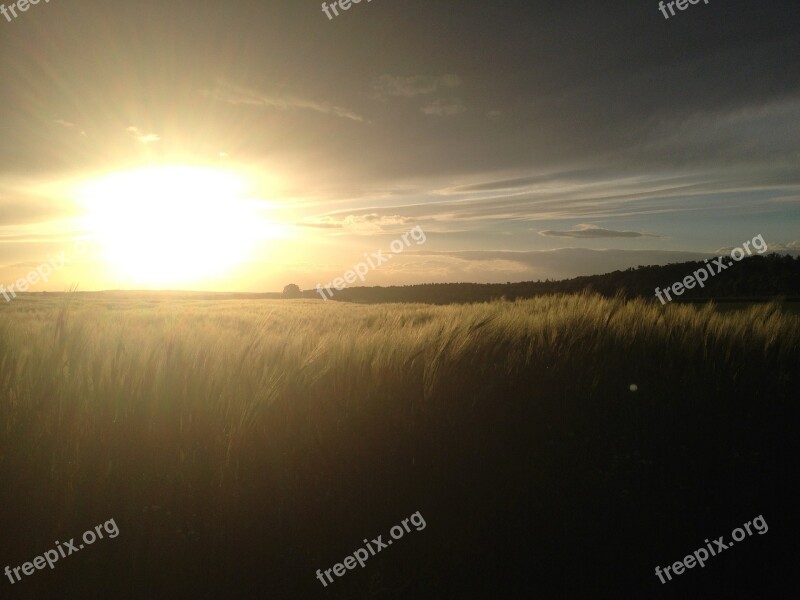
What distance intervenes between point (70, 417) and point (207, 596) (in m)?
1.46

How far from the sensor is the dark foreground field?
2.47 m

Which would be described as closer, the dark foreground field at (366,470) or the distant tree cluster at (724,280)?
the dark foreground field at (366,470)

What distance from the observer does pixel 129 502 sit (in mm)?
2607

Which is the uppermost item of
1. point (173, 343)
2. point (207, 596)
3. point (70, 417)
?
point (173, 343)

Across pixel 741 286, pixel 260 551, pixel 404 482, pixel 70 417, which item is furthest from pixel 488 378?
pixel 741 286

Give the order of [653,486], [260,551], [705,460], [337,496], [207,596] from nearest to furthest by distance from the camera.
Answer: [207,596], [260,551], [337,496], [653,486], [705,460]

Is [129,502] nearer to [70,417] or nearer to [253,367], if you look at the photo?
[70,417]

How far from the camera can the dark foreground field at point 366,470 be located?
247 centimetres

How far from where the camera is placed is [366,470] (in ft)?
9.87

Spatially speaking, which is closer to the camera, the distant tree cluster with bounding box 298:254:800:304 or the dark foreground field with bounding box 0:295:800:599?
the dark foreground field with bounding box 0:295:800:599

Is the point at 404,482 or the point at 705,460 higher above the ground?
the point at 404,482

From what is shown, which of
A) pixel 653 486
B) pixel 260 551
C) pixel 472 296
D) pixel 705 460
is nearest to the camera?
pixel 260 551

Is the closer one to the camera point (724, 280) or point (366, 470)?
point (366, 470)

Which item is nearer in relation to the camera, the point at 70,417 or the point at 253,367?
the point at 70,417
